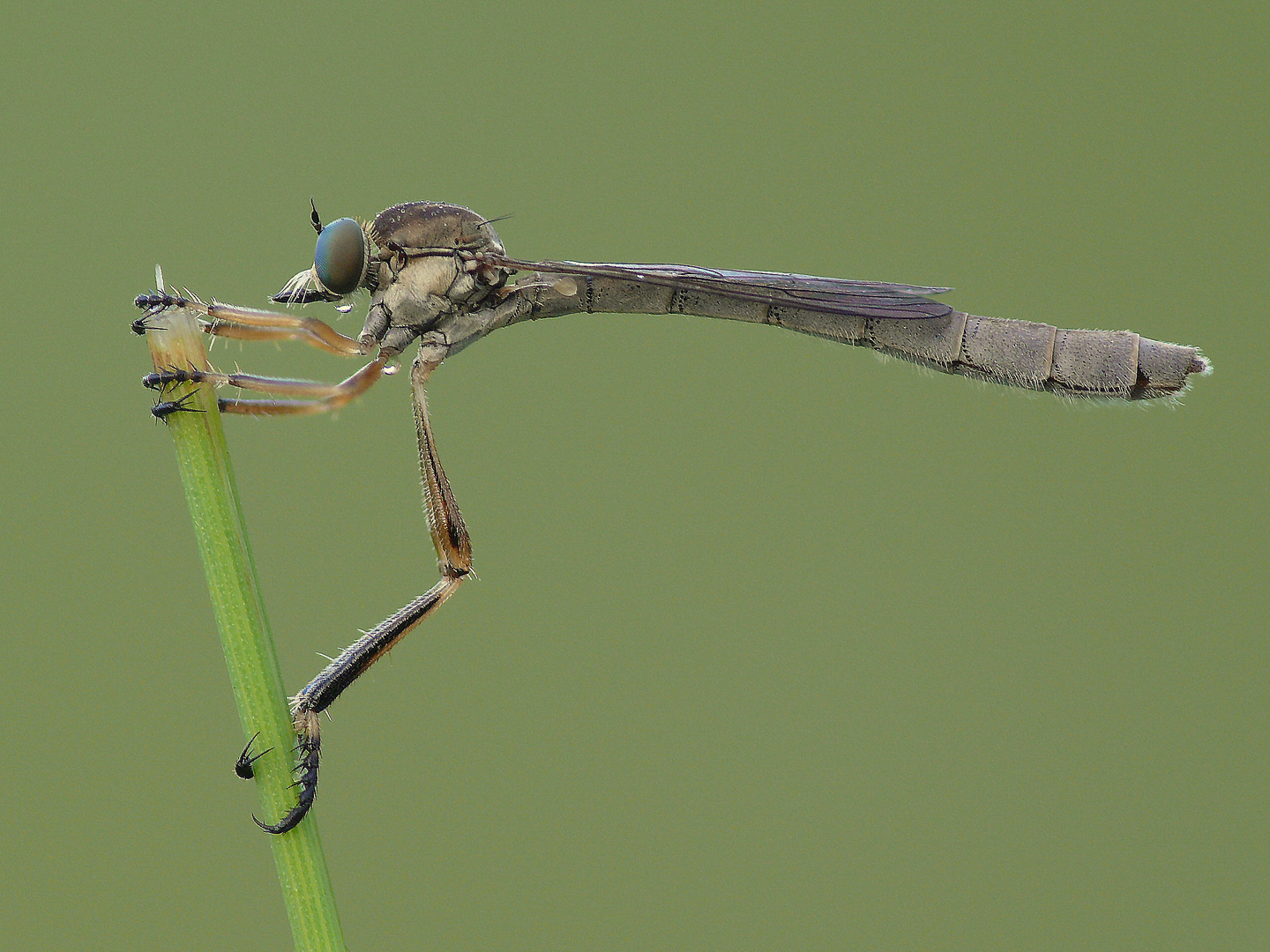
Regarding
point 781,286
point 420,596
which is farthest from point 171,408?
point 781,286

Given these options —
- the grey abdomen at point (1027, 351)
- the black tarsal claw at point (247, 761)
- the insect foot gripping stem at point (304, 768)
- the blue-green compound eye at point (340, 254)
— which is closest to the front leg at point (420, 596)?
the insect foot gripping stem at point (304, 768)

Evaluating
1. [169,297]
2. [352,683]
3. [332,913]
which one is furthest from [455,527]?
[332,913]

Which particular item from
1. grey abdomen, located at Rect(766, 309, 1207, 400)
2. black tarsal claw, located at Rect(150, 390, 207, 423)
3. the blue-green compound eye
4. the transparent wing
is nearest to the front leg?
the blue-green compound eye

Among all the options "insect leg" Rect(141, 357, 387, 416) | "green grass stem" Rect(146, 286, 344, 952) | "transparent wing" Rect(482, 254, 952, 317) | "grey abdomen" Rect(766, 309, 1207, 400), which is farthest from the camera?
"grey abdomen" Rect(766, 309, 1207, 400)

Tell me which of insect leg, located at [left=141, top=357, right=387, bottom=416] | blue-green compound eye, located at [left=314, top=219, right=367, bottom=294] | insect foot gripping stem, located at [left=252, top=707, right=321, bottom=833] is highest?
blue-green compound eye, located at [left=314, top=219, right=367, bottom=294]

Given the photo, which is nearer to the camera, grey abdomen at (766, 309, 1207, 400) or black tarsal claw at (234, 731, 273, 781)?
black tarsal claw at (234, 731, 273, 781)

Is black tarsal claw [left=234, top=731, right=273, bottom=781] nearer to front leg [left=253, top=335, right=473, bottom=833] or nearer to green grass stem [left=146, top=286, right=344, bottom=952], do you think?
green grass stem [left=146, top=286, right=344, bottom=952]

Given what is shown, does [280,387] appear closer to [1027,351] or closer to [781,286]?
[781,286]
